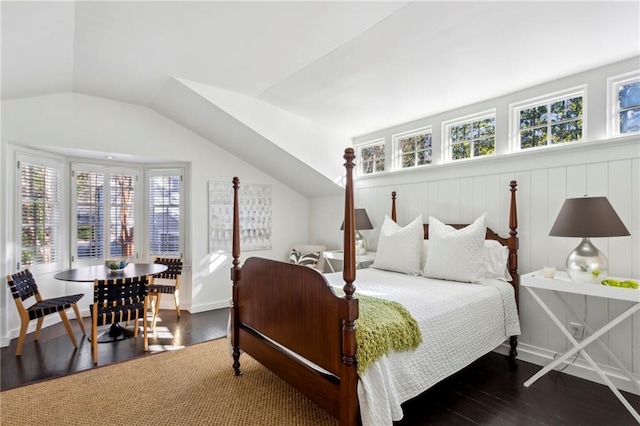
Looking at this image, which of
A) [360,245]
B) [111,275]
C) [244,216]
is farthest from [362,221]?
[111,275]

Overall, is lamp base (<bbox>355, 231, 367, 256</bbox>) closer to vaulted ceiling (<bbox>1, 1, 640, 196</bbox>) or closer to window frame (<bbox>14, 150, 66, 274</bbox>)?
vaulted ceiling (<bbox>1, 1, 640, 196</bbox>)

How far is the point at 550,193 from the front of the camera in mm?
2832

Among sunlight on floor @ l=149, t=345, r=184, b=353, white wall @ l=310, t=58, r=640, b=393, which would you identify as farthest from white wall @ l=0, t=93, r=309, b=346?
white wall @ l=310, t=58, r=640, b=393

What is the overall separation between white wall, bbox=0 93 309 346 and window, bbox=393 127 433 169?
1938 mm

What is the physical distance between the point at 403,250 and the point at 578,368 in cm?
165

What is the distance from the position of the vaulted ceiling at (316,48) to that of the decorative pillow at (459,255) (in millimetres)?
1361

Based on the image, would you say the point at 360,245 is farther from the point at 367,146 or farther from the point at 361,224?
the point at 367,146

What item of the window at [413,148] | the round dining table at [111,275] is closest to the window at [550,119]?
the window at [413,148]

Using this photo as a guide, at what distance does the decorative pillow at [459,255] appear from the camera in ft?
9.16

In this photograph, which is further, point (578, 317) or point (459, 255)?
point (459, 255)

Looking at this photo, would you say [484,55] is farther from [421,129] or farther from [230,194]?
[230,194]

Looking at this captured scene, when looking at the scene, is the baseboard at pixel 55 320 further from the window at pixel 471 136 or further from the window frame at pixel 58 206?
the window at pixel 471 136

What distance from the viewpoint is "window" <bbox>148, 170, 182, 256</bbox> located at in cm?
475

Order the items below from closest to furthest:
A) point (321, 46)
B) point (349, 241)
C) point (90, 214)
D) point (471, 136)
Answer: point (349, 241), point (321, 46), point (471, 136), point (90, 214)
